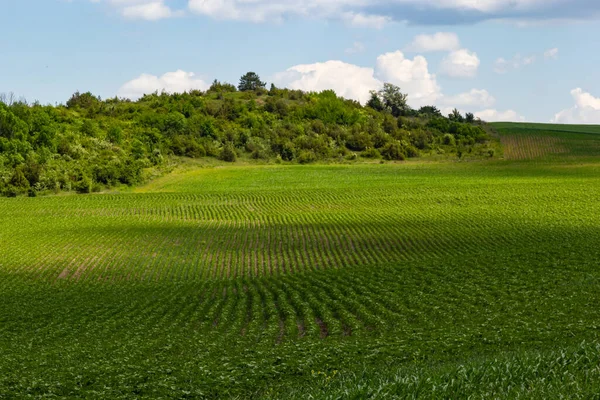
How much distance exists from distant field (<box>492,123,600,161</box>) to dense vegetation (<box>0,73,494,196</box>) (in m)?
5.03

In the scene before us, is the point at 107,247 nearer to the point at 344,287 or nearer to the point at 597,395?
the point at 344,287

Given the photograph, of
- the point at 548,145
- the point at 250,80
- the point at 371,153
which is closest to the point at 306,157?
the point at 371,153

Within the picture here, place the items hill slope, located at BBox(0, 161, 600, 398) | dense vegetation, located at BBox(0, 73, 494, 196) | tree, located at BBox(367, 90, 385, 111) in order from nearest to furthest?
hill slope, located at BBox(0, 161, 600, 398) → dense vegetation, located at BBox(0, 73, 494, 196) → tree, located at BBox(367, 90, 385, 111)

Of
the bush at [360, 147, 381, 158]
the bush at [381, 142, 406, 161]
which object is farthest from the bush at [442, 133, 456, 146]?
the bush at [360, 147, 381, 158]

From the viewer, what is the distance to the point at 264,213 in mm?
63406

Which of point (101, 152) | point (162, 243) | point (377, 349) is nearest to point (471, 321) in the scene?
point (377, 349)

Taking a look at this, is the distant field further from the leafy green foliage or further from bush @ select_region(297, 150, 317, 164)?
bush @ select_region(297, 150, 317, 164)

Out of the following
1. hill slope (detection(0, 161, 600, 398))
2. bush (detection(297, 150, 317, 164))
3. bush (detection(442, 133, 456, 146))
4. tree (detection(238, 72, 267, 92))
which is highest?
tree (detection(238, 72, 267, 92))

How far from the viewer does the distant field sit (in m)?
105

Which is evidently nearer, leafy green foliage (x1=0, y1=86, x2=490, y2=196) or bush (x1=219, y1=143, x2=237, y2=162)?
leafy green foliage (x1=0, y1=86, x2=490, y2=196)

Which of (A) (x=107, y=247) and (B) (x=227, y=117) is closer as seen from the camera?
(A) (x=107, y=247)

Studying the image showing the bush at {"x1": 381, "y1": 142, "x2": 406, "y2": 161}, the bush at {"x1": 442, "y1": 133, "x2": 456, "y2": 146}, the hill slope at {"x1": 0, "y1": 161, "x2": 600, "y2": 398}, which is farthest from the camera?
the bush at {"x1": 442, "y1": 133, "x2": 456, "y2": 146}

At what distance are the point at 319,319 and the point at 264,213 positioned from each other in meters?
38.1

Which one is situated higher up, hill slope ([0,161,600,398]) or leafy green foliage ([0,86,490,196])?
leafy green foliage ([0,86,490,196])
